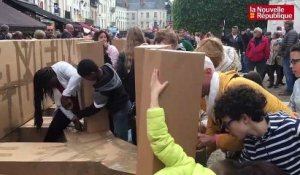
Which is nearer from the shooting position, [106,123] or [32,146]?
[32,146]

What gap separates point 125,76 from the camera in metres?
4.76

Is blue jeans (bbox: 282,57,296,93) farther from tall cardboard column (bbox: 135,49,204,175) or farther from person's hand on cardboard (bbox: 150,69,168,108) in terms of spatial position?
person's hand on cardboard (bbox: 150,69,168,108)

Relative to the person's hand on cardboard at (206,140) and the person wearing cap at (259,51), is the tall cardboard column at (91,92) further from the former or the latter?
the person wearing cap at (259,51)

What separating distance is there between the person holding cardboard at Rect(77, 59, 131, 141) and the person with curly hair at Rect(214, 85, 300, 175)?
6.50ft

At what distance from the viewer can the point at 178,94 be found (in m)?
2.42

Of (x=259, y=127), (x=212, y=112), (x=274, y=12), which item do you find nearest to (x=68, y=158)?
(x=212, y=112)

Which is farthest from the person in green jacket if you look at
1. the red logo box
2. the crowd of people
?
the red logo box

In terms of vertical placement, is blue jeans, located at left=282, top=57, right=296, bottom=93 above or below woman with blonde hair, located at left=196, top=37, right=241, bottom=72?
below

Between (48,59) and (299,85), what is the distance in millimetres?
3856

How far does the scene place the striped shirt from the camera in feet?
7.26

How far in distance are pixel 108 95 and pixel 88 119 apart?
0.48 meters

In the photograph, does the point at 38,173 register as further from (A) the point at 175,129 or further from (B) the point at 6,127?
(A) the point at 175,129

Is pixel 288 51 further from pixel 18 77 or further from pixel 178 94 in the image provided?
pixel 178 94

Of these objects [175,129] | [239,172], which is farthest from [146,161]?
[239,172]
